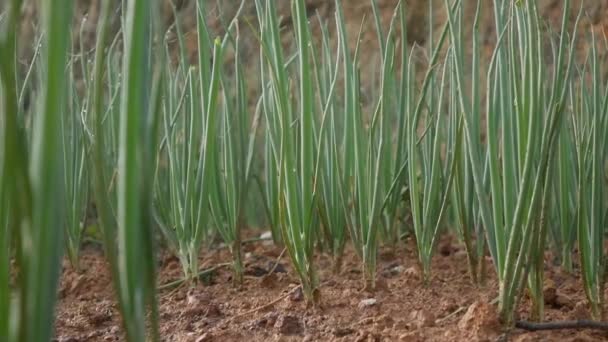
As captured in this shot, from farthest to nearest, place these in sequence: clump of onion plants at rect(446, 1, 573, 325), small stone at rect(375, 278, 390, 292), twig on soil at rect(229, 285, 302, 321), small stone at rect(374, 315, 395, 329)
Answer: small stone at rect(375, 278, 390, 292), twig on soil at rect(229, 285, 302, 321), small stone at rect(374, 315, 395, 329), clump of onion plants at rect(446, 1, 573, 325)

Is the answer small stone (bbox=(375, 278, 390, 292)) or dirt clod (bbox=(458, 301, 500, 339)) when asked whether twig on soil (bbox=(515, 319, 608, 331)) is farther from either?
small stone (bbox=(375, 278, 390, 292))

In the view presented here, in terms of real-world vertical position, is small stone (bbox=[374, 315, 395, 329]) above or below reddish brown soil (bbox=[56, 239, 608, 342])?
above

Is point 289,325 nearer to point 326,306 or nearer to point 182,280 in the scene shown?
point 326,306

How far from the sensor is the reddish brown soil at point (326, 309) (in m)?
0.85

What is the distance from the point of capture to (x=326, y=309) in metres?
1.01

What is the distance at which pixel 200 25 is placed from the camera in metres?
1.07

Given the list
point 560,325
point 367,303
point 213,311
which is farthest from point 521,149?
point 213,311

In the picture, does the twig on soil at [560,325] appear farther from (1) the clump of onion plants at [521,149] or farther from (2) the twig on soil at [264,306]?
(2) the twig on soil at [264,306]

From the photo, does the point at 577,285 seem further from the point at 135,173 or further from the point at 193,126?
the point at 135,173

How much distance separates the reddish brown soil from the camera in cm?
85

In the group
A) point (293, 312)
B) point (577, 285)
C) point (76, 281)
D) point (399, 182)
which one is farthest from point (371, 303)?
point (76, 281)

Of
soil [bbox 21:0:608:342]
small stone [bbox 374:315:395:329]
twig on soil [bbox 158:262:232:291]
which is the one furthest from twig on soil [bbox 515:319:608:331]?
twig on soil [bbox 158:262:232:291]

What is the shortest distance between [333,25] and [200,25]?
199 cm

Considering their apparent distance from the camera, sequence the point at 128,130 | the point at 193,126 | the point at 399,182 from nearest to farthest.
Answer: the point at 128,130 < the point at 193,126 < the point at 399,182
